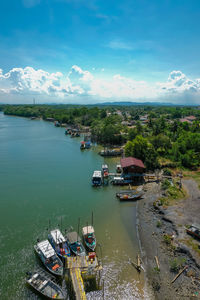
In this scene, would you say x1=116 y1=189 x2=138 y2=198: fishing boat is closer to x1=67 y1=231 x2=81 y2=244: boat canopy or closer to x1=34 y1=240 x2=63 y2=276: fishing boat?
x1=67 y1=231 x2=81 y2=244: boat canopy

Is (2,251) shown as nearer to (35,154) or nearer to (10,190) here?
(10,190)

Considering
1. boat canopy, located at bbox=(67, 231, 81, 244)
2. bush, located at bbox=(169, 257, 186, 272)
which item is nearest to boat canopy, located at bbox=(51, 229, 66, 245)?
boat canopy, located at bbox=(67, 231, 81, 244)

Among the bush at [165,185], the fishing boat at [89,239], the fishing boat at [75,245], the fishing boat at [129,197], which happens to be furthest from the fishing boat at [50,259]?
the bush at [165,185]

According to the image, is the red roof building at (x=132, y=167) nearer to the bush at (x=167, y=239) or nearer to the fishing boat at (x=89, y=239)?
the bush at (x=167, y=239)

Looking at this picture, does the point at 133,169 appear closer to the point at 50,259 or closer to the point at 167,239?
the point at 167,239

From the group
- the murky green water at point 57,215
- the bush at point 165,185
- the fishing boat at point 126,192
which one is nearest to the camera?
the murky green water at point 57,215

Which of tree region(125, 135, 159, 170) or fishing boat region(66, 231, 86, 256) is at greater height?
tree region(125, 135, 159, 170)
